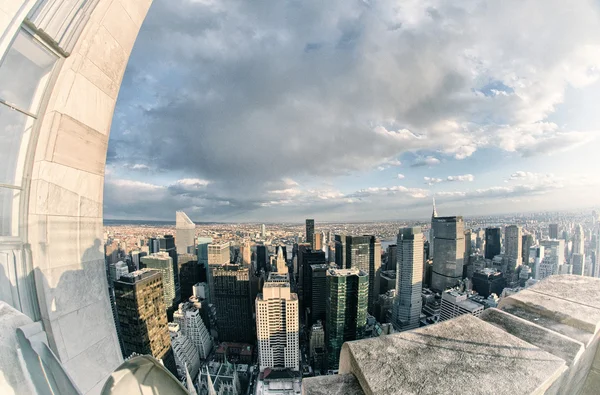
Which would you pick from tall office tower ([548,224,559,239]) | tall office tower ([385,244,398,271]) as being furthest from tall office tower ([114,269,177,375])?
tall office tower ([548,224,559,239])

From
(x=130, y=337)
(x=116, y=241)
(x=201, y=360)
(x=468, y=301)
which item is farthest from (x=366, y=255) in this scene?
(x=116, y=241)

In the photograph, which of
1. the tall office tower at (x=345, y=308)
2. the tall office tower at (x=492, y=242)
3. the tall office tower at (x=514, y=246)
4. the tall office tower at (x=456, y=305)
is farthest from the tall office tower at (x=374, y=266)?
the tall office tower at (x=492, y=242)

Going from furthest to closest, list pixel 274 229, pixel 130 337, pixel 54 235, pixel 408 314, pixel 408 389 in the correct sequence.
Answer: pixel 274 229, pixel 408 314, pixel 130 337, pixel 54 235, pixel 408 389

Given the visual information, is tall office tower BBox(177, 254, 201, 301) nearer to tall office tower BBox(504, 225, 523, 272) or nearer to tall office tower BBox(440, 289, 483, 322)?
tall office tower BBox(440, 289, 483, 322)

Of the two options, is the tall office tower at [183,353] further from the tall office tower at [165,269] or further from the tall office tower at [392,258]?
the tall office tower at [392,258]

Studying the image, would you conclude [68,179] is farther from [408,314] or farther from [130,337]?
[408,314]

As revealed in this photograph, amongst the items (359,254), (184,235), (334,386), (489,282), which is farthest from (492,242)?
(184,235)
